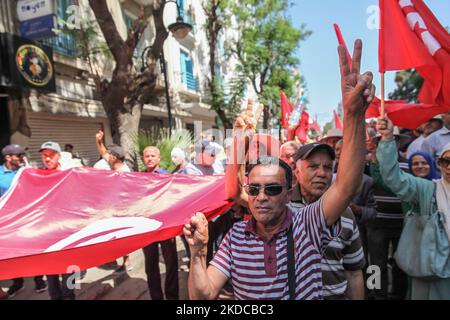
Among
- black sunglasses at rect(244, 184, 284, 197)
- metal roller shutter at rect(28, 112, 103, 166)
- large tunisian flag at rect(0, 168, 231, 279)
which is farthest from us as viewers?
metal roller shutter at rect(28, 112, 103, 166)

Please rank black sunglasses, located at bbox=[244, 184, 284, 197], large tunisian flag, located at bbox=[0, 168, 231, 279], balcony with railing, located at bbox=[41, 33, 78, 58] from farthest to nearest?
balcony with railing, located at bbox=[41, 33, 78, 58] < large tunisian flag, located at bbox=[0, 168, 231, 279] < black sunglasses, located at bbox=[244, 184, 284, 197]

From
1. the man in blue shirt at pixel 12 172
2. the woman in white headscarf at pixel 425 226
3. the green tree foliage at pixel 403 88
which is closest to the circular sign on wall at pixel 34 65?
the man in blue shirt at pixel 12 172

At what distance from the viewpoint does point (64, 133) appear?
8.38 metres

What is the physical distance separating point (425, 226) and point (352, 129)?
5.12 ft

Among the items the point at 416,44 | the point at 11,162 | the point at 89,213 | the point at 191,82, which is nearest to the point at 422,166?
the point at 416,44

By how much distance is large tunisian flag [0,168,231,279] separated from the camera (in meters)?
2.15

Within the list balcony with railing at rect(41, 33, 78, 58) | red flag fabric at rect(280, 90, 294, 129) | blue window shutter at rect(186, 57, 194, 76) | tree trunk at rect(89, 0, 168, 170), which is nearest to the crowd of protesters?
tree trunk at rect(89, 0, 168, 170)

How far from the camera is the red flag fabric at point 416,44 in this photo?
232 centimetres

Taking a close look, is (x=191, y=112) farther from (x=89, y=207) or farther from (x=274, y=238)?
(x=274, y=238)

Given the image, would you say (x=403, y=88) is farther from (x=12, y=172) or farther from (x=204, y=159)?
(x=12, y=172)

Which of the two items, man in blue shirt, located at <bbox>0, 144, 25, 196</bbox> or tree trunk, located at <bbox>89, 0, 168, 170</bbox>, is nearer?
man in blue shirt, located at <bbox>0, 144, 25, 196</bbox>

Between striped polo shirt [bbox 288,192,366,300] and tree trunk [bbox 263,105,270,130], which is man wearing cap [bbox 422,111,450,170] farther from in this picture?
tree trunk [bbox 263,105,270,130]

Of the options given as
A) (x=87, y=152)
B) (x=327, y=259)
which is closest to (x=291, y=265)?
(x=327, y=259)

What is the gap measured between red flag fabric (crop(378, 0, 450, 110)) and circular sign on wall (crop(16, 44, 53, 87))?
677cm
